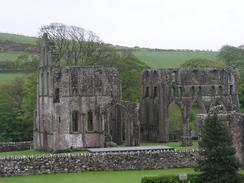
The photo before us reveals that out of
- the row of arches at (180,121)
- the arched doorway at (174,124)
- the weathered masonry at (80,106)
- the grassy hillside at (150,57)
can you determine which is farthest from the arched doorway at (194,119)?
the grassy hillside at (150,57)

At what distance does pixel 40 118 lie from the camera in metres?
66.8

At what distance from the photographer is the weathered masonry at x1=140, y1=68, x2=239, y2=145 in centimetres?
7138

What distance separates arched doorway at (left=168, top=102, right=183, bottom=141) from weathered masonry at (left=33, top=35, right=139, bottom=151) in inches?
397

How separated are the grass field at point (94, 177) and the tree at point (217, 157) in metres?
5.30

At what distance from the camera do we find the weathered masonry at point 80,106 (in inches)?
2456

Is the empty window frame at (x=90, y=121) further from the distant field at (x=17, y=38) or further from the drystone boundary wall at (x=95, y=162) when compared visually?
the distant field at (x=17, y=38)

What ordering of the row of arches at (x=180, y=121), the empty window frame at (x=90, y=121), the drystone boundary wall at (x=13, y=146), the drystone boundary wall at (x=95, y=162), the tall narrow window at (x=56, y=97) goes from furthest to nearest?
the row of arches at (x=180, y=121) < the drystone boundary wall at (x=13, y=146) < the empty window frame at (x=90, y=121) < the tall narrow window at (x=56, y=97) < the drystone boundary wall at (x=95, y=162)

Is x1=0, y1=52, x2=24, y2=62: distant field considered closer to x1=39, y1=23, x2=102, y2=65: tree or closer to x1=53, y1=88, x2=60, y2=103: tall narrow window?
x1=39, y1=23, x2=102, y2=65: tree

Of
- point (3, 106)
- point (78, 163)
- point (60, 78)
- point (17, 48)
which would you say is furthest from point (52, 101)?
point (17, 48)

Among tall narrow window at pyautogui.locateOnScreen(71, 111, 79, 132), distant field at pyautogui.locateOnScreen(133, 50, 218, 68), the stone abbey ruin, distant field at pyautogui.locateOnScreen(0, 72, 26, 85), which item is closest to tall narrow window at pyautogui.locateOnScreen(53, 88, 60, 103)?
the stone abbey ruin

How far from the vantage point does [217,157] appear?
39.8 m

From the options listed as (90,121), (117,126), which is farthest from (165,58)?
(90,121)

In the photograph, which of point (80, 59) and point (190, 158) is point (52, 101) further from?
point (80, 59)

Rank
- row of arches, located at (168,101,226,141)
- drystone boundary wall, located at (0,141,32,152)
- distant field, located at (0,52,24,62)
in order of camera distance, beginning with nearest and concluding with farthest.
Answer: drystone boundary wall, located at (0,141,32,152), row of arches, located at (168,101,226,141), distant field, located at (0,52,24,62)
